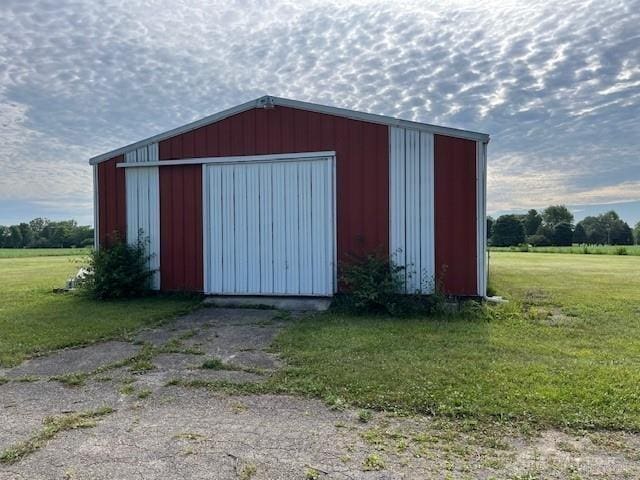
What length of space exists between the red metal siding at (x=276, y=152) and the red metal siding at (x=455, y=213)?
2.92 feet

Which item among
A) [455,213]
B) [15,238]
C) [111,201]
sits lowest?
[15,238]

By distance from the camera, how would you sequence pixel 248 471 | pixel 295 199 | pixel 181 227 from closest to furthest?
pixel 248 471, pixel 295 199, pixel 181 227

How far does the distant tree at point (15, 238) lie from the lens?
5659 cm

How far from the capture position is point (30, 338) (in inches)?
220

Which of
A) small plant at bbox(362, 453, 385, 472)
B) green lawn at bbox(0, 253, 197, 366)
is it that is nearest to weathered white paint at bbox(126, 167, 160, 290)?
green lawn at bbox(0, 253, 197, 366)

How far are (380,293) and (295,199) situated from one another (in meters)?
2.39

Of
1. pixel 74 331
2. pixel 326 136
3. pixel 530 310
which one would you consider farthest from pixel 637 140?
pixel 74 331

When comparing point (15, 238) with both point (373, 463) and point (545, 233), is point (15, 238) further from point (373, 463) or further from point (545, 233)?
point (373, 463)

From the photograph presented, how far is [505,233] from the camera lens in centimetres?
4784

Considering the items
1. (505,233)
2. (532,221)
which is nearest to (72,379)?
(505,233)

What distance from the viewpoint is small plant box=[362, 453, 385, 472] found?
242 cm

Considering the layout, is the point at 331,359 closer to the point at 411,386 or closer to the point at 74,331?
the point at 411,386

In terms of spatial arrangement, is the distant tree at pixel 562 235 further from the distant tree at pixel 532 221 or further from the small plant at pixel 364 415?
the small plant at pixel 364 415

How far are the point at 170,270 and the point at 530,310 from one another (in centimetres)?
657
